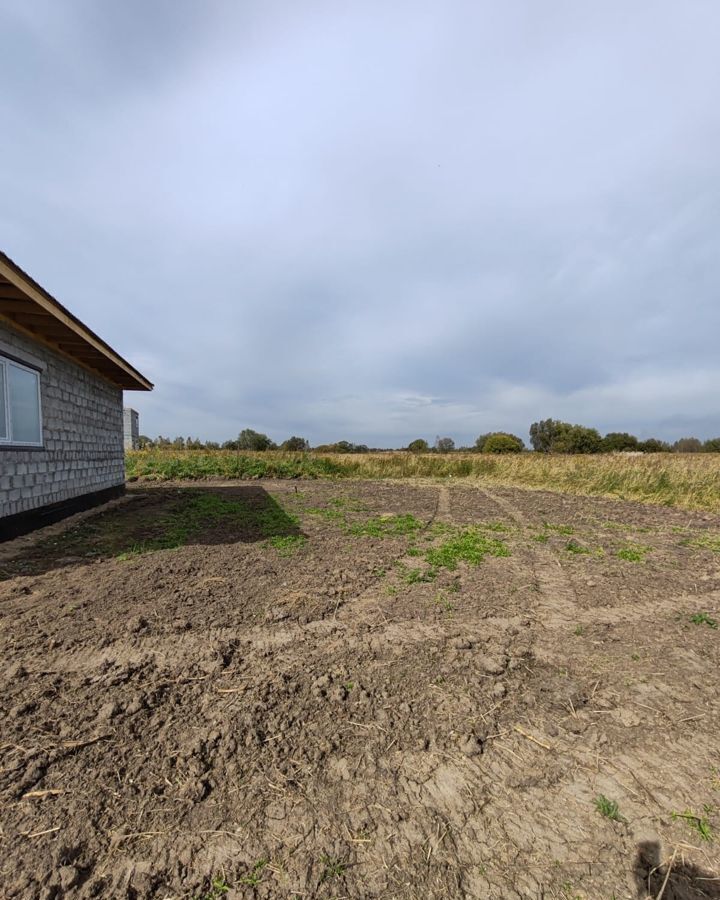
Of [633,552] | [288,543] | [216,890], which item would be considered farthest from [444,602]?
[633,552]

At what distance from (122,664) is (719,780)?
3.34 m

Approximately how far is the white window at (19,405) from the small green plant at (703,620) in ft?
28.1

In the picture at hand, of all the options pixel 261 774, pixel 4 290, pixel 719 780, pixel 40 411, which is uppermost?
pixel 4 290

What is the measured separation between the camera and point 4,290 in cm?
548

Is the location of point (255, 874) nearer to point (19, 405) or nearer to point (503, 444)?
point (19, 405)

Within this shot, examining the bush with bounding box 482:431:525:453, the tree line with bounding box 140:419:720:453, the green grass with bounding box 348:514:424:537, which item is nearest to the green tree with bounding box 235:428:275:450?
the tree line with bounding box 140:419:720:453

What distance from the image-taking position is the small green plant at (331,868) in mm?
1516

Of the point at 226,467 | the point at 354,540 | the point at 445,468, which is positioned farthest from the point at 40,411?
the point at 445,468

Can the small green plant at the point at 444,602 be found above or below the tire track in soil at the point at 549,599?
above

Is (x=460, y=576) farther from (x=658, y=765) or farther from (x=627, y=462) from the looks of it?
(x=627, y=462)

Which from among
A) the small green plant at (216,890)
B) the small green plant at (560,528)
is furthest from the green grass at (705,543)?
the small green plant at (216,890)

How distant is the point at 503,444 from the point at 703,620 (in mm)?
47615

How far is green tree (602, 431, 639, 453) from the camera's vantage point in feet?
167

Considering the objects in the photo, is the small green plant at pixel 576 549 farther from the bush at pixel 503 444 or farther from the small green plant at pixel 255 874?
the bush at pixel 503 444
